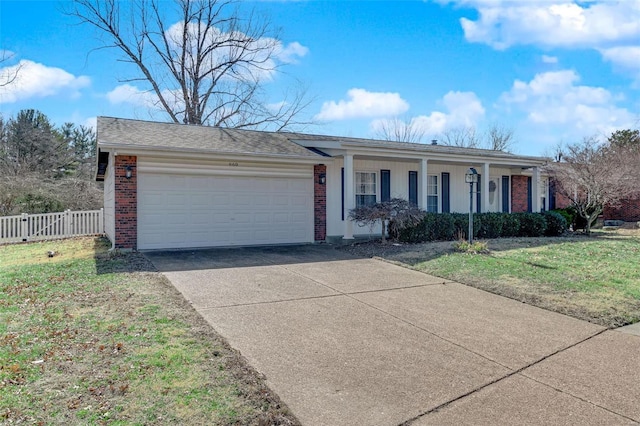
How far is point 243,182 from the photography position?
1150cm

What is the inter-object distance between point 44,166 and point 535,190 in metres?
26.3

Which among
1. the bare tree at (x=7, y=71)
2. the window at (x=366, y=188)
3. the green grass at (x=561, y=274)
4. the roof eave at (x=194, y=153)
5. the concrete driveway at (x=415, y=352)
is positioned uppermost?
the bare tree at (x=7, y=71)

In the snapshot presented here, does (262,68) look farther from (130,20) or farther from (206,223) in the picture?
(206,223)

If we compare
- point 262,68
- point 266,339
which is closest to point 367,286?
point 266,339

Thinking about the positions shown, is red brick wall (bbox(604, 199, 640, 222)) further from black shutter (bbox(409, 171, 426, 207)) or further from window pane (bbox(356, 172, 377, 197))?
window pane (bbox(356, 172, 377, 197))

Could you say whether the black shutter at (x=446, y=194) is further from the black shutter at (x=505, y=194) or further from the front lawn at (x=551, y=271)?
the front lawn at (x=551, y=271)

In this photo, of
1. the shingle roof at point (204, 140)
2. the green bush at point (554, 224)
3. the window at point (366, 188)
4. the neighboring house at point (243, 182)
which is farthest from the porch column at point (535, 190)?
the window at point (366, 188)

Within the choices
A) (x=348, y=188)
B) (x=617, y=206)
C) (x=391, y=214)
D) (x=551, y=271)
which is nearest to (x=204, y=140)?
(x=348, y=188)

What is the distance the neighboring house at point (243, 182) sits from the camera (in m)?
10.2

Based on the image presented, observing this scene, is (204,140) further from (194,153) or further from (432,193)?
(432,193)

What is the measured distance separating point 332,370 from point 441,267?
539cm

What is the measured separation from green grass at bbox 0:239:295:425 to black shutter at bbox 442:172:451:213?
36.7 ft

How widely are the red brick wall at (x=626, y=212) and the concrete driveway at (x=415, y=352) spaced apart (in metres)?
20.6

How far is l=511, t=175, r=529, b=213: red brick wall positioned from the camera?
1741cm
